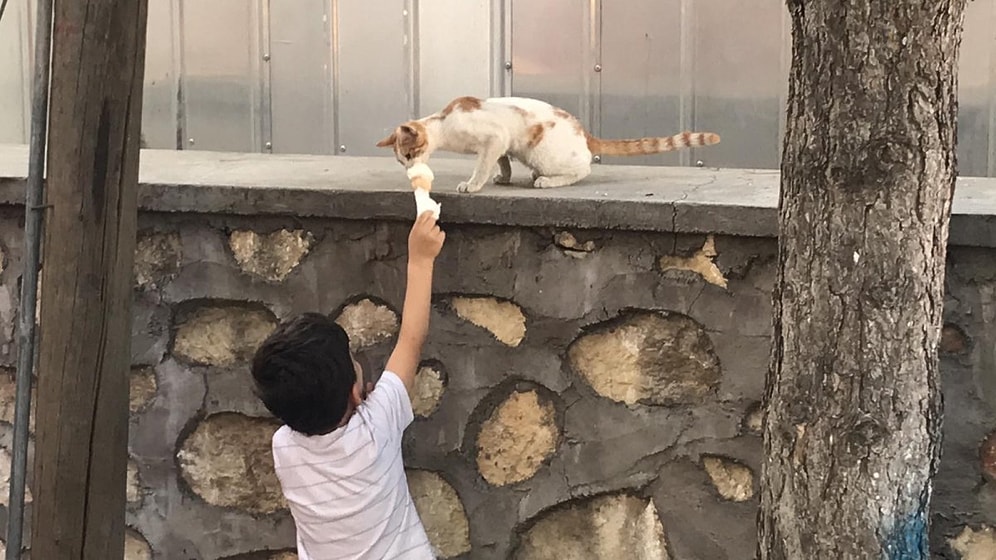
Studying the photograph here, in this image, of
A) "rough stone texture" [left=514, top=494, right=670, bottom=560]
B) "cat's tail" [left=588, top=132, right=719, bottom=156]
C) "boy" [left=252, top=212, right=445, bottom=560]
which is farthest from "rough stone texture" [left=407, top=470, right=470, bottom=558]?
"cat's tail" [left=588, top=132, right=719, bottom=156]

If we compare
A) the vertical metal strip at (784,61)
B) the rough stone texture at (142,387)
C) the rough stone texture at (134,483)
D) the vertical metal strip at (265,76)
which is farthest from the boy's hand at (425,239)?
the vertical metal strip at (265,76)

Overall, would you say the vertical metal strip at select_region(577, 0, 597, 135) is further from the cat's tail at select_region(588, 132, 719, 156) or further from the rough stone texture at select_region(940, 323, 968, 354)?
the rough stone texture at select_region(940, 323, 968, 354)

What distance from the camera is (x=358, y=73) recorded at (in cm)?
302

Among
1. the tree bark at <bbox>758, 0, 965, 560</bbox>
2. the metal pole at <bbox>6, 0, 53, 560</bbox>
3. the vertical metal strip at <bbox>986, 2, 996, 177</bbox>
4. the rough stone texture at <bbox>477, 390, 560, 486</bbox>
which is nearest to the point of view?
the tree bark at <bbox>758, 0, 965, 560</bbox>

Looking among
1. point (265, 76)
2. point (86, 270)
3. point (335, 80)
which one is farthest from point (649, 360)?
point (265, 76)

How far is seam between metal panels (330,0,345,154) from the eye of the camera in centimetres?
302

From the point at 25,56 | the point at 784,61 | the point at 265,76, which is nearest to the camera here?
the point at 784,61

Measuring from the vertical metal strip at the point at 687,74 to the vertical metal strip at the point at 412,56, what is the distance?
649mm

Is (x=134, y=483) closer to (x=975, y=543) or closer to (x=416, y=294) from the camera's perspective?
(x=416, y=294)

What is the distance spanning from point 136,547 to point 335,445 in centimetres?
81

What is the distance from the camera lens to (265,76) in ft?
10.1

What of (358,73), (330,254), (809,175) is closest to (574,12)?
(358,73)

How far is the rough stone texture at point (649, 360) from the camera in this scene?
2.10 m

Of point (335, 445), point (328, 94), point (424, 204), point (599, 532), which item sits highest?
point (328, 94)
